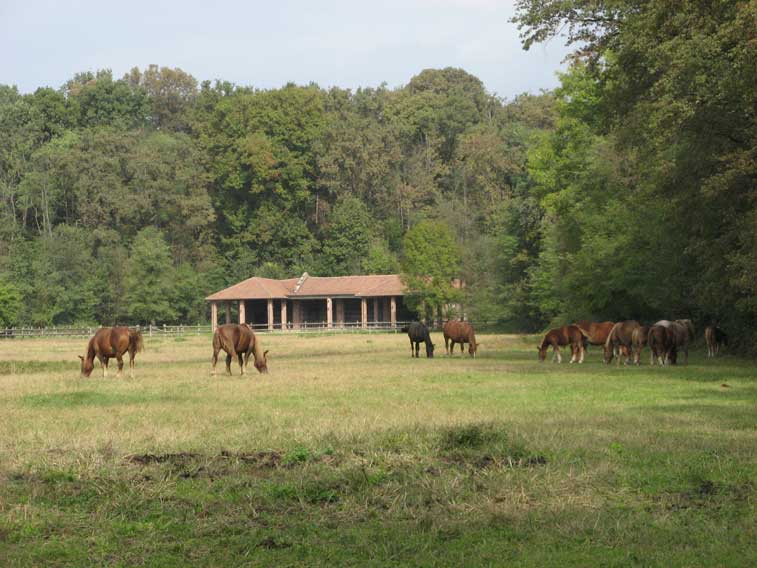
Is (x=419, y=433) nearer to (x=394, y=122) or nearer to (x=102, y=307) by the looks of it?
(x=102, y=307)

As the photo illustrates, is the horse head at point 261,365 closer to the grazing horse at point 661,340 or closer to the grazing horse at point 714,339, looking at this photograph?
the grazing horse at point 661,340

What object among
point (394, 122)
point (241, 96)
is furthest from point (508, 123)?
point (241, 96)

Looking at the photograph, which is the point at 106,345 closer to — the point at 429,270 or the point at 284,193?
the point at 429,270

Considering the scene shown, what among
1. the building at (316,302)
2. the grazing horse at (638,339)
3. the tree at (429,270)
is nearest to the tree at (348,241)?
the building at (316,302)

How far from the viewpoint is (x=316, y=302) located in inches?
3450

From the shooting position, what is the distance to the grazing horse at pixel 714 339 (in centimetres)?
3088

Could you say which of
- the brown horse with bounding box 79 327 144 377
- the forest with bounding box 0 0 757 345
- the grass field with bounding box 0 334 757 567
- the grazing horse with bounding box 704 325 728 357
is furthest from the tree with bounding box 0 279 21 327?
the grass field with bounding box 0 334 757 567

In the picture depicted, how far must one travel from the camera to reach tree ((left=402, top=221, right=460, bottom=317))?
79500mm

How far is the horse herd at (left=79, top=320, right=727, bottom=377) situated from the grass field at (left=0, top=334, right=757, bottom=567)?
748 centimetres

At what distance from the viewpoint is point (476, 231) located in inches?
3743

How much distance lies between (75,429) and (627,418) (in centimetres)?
761

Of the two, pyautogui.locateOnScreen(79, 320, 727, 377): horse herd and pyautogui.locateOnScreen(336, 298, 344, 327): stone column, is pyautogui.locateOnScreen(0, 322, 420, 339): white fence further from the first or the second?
pyautogui.locateOnScreen(79, 320, 727, 377): horse herd

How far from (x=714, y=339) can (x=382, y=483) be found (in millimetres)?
24776

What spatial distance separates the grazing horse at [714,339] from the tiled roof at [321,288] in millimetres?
48665
